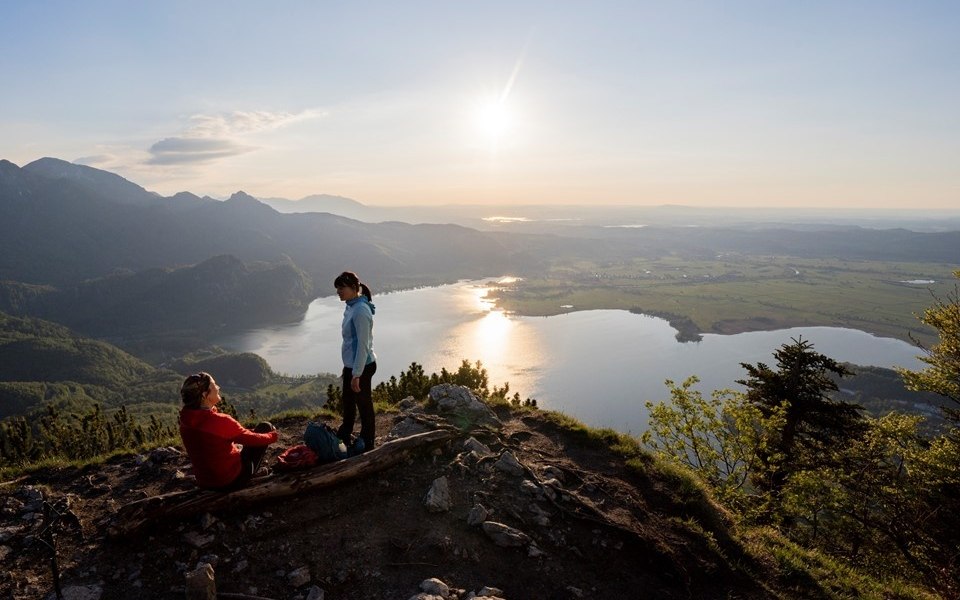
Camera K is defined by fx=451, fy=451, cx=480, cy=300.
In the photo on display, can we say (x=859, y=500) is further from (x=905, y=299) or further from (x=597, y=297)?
(x=905, y=299)

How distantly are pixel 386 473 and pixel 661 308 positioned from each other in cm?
17451

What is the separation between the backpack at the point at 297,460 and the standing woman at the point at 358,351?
814 mm

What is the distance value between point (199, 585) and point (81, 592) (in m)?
1.59

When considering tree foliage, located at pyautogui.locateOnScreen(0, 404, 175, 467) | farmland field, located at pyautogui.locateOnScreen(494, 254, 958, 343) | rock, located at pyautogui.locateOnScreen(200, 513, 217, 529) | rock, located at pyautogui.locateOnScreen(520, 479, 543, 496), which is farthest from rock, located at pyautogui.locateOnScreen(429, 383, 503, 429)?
farmland field, located at pyautogui.locateOnScreen(494, 254, 958, 343)

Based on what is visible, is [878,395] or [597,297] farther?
[597,297]

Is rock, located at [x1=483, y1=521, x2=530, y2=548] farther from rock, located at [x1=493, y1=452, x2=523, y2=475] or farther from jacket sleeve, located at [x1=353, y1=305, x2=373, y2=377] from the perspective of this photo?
jacket sleeve, located at [x1=353, y1=305, x2=373, y2=377]

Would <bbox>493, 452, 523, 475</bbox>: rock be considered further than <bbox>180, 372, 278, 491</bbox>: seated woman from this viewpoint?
Yes

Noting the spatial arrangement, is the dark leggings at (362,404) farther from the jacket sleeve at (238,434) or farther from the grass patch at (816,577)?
the grass patch at (816,577)

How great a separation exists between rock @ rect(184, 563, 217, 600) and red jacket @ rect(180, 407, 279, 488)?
1466 mm

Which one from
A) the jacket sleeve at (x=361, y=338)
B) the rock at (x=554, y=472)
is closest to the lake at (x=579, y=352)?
the rock at (x=554, y=472)

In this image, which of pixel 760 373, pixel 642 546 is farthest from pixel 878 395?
pixel 642 546

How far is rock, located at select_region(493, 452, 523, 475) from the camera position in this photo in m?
8.66

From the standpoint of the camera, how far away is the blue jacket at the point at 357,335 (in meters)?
7.66

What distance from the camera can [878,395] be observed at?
91.8 m
